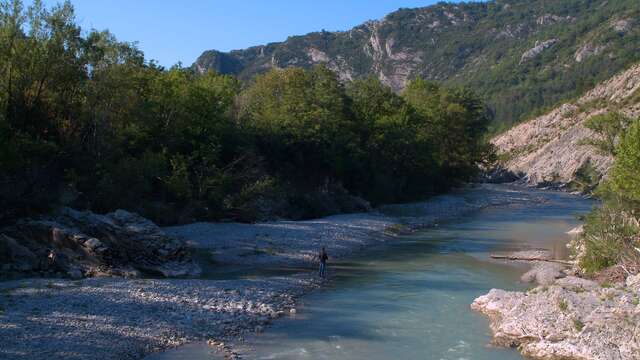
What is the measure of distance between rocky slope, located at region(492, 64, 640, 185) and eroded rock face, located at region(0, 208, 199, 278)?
77380 millimetres

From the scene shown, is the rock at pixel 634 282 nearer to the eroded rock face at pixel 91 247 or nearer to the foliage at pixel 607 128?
the eroded rock face at pixel 91 247

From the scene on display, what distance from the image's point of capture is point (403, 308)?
71.5ft

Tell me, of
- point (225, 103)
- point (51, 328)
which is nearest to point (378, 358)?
point (51, 328)

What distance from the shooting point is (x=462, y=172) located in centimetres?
8225

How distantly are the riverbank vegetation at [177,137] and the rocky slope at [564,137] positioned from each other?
43.8 meters

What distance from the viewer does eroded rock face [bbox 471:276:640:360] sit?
16.2 meters

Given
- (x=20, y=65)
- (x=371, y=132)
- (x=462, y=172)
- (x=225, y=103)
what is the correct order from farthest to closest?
(x=462, y=172), (x=371, y=132), (x=225, y=103), (x=20, y=65)

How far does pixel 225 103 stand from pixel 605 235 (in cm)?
3154

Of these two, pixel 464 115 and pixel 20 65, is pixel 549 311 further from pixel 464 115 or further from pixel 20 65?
pixel 464 115

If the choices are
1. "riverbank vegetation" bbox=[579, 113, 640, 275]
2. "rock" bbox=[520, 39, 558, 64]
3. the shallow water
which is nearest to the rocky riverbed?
the shallow water

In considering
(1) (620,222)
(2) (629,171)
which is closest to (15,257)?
(1) (620,222)

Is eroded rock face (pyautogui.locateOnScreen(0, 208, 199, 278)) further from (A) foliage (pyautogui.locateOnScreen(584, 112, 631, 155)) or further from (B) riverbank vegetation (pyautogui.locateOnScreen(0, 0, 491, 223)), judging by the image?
(A) foliage (pyautogui.locateOnScreen(584, 112, 631, 155))

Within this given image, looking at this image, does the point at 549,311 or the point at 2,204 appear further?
Result: the point at 2,204

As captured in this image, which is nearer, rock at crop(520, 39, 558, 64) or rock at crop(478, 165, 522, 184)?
rock at crop(478, 165, 522, 184)
